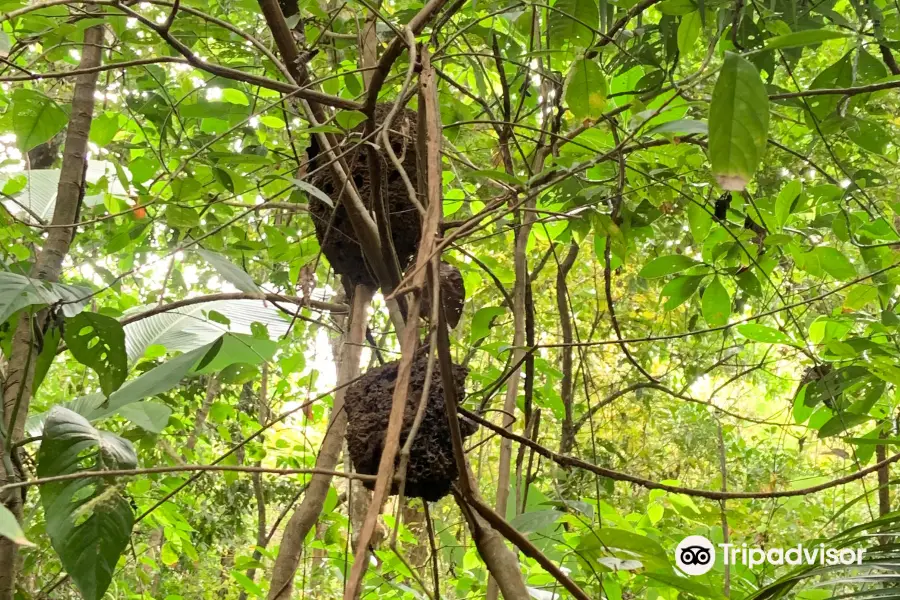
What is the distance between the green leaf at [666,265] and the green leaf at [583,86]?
1.48 ft

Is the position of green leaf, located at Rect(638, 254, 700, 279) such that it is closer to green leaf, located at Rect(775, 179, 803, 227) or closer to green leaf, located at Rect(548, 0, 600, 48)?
green leaf, located at Rect(775, 179, 803, 227)

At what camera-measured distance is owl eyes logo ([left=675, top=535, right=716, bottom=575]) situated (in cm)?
136

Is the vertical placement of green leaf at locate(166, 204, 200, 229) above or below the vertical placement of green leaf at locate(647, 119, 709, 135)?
above

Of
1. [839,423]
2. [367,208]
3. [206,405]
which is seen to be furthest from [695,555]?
[206,405]

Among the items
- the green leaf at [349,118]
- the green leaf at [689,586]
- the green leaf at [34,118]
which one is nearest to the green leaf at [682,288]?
the green leaf at [689,586]

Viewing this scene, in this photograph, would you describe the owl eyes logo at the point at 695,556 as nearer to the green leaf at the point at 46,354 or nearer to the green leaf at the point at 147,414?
the green leaf at the point at 147,414

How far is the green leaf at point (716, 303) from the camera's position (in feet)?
4.34

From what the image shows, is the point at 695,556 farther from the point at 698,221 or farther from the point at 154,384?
the point at 154,384

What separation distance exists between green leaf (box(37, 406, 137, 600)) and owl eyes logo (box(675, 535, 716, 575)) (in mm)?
1023

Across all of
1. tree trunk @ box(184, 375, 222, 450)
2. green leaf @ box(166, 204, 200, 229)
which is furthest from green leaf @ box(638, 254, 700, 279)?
tree trunk @ box(184, 375, 222, 450)

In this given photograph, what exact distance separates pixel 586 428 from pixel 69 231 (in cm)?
301

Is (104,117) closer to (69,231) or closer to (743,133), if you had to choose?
(69,231)

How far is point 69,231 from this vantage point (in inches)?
46.1

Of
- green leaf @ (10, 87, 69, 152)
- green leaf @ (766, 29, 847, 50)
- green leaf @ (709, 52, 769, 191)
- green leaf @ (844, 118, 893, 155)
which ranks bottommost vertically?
green leaf @ (709, 52, 769, 191)
